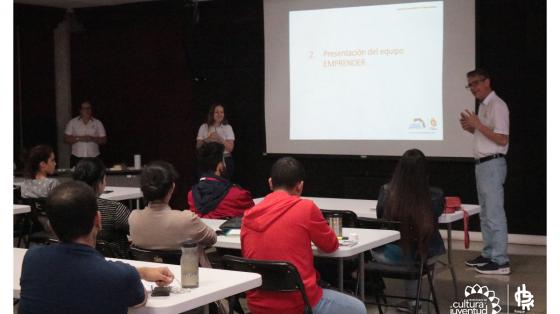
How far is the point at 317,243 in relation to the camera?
324 cm

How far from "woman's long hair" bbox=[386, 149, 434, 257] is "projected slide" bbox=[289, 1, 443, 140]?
10.9 ft

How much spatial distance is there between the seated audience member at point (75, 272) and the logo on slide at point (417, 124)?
215 inches

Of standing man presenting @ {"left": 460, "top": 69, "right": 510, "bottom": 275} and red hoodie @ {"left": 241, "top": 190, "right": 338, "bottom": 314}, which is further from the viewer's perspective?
standing man presenting @ {"left": 460, "top": 69, "right": 510, "bottom": 275}

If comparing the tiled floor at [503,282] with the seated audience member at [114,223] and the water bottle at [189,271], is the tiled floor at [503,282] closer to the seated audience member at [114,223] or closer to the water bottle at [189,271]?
the seated audience member at [114,223]

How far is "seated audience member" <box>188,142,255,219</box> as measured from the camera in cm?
448

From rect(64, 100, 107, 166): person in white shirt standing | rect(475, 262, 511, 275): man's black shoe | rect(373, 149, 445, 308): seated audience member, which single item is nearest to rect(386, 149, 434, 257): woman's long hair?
rect(373, 149, 445, 308): seated audience member

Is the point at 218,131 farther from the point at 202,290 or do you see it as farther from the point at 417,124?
the point at 202,290

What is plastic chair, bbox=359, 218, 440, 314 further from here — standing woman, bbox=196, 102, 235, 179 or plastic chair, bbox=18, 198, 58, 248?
standing woman, bbox=196, 102, 235, 179

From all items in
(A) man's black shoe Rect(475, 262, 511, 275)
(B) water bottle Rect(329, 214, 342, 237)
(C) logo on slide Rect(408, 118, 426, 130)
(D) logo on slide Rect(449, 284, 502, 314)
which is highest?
(C) logo on slide Rect(408, 118, 426, 130)

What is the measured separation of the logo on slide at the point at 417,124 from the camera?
742 cm

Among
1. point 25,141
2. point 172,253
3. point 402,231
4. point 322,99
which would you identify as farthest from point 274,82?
point 172,253

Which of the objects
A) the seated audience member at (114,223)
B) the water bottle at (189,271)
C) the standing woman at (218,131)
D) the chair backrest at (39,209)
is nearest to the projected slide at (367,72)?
the standing woman at (218,131)

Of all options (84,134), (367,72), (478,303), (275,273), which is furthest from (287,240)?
(84,134)
